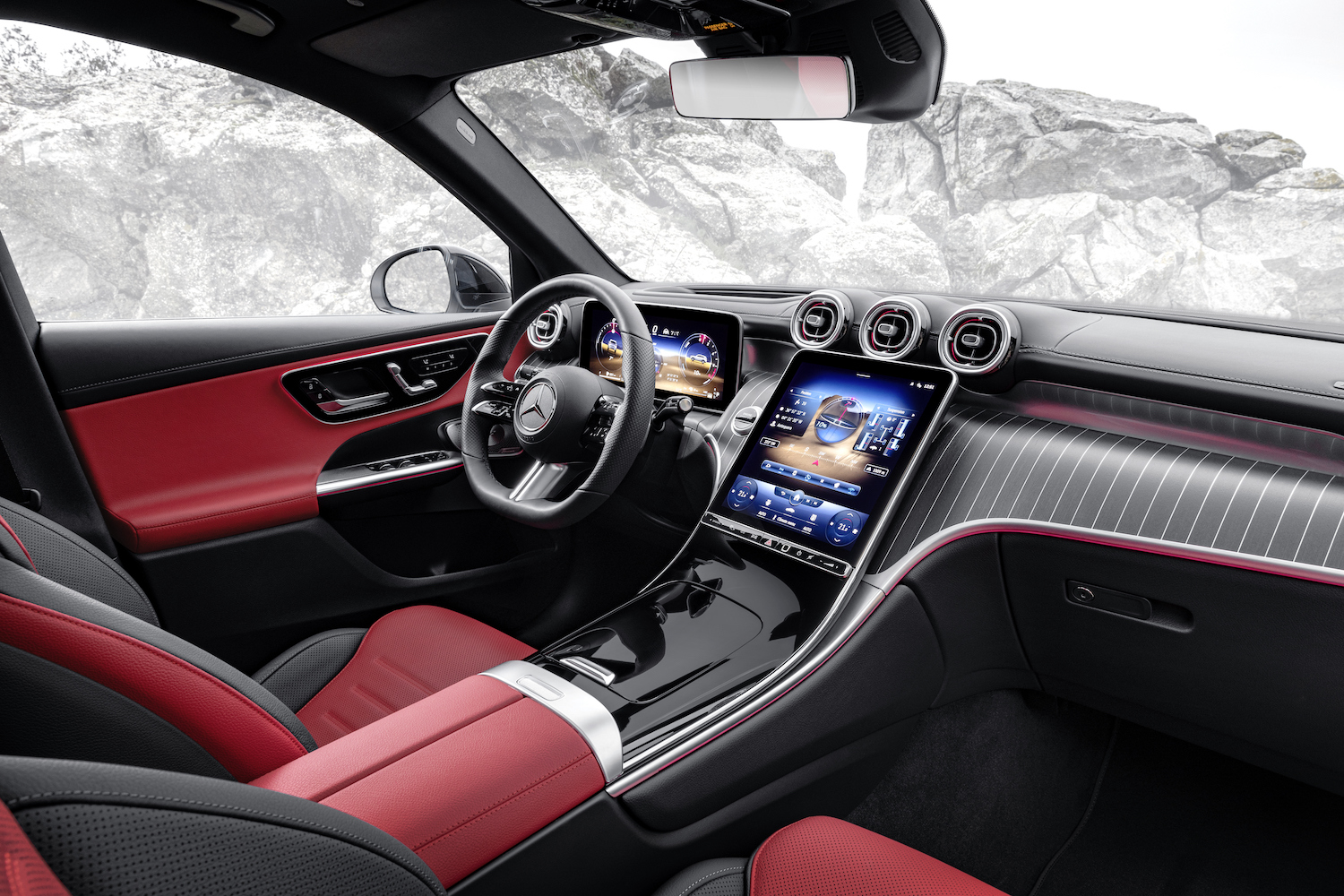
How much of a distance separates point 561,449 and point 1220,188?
6.52 feet

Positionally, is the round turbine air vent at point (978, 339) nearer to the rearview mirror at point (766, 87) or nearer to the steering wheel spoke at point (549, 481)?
the rearview mirror at point (766, 87)

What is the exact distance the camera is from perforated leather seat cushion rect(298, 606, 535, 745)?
1615 millimetres

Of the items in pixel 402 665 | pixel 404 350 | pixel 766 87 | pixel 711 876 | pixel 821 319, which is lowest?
pixel 402 665

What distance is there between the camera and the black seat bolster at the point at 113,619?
738 mm

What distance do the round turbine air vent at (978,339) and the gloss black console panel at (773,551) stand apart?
14cm

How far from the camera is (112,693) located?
0.75 meters

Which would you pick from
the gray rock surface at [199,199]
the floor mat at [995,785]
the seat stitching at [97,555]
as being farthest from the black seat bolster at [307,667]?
the floor mat at [995,785]

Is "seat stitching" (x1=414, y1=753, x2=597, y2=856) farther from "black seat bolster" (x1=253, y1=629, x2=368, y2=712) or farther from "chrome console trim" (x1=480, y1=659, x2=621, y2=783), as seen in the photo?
"black seat bolster" (x1=253, y1=629, x2=368, y2=712)

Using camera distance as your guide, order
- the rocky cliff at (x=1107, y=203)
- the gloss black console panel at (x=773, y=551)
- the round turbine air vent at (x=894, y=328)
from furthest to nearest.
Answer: the rocky cliff at (x=1107, y=203) < the round turbine air vent at (x=894, y=328) < the gloss black console panel at (x=773, y=551)

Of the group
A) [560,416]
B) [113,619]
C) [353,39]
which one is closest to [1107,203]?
[560,416]

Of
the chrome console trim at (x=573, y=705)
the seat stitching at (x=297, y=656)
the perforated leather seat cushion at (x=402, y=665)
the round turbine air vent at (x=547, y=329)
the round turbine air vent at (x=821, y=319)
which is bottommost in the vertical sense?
the perforated leather seat cushion at (x=402, y=665)

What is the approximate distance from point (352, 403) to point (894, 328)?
4.56 ft

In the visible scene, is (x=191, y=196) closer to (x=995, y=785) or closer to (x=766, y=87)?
(x=766, y=87)

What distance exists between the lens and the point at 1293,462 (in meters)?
1.24
